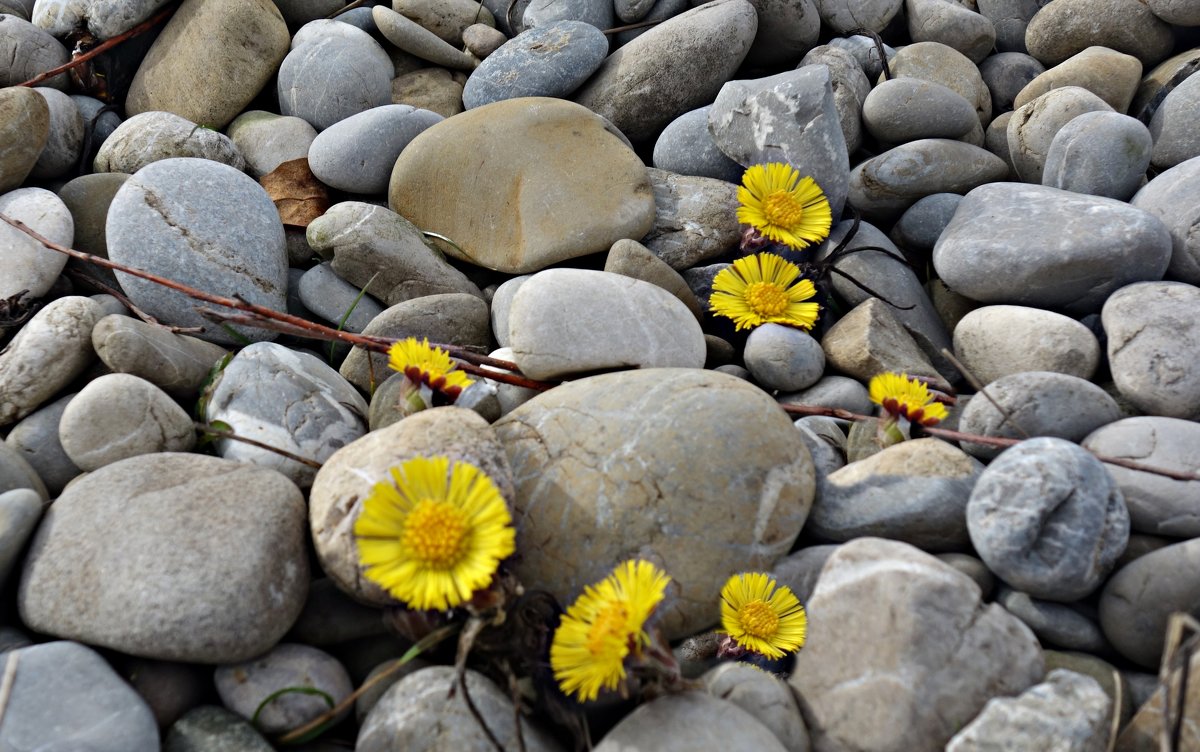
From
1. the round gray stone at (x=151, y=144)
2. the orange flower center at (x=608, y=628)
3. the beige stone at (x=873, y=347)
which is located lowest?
the beige stone at (x=873, y=347)

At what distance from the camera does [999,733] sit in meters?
1.60

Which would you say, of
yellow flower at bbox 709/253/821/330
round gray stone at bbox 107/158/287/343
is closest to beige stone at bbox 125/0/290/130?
round gray stone at bbox 107/158/287/343

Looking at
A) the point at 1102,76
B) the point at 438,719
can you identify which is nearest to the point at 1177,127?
the point at 1102,76

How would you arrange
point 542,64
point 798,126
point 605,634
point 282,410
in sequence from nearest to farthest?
point 605,634, point 282,410, point 798,126, point 542,64

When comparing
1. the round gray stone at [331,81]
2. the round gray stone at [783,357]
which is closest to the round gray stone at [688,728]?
the round gray stone at [783,357]

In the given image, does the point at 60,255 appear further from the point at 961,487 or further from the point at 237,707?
the point at 961,487

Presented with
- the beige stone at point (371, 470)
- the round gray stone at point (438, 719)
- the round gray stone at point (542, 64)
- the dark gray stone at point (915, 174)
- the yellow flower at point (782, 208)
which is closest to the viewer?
the round gray stone at point (438, 719)

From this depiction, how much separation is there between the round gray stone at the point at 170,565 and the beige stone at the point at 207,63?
2097mm

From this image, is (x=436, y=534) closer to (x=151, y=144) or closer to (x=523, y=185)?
(x=523, y=185)

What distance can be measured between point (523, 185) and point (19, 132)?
1.62 meters

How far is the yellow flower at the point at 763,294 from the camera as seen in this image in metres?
2.76

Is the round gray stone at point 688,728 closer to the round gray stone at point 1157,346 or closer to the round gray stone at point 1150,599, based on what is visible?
the round gray stone at point 1150,599

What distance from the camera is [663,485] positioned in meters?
2.06

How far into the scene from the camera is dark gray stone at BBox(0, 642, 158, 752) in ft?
5.33
